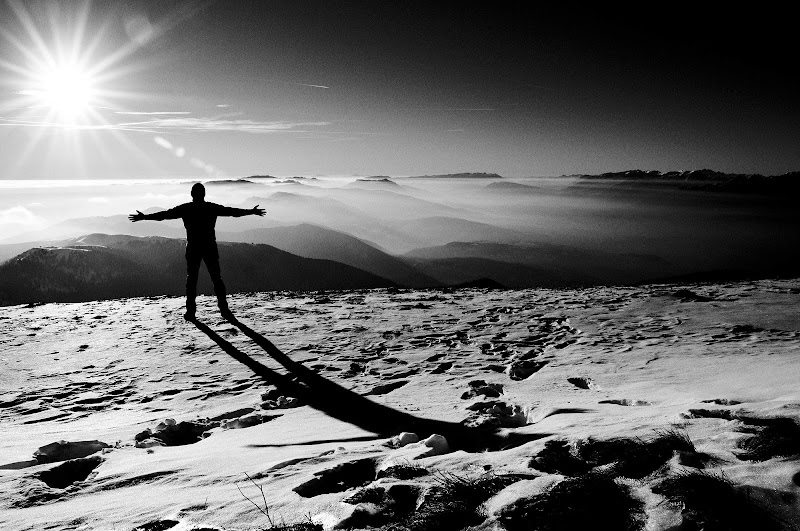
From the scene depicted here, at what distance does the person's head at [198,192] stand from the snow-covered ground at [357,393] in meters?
2.98

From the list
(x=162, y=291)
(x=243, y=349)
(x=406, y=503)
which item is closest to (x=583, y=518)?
(x=406, y=503)

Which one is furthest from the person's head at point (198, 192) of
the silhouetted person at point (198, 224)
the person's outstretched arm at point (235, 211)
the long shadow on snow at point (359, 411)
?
the long shadow on snow at point (359, 411)

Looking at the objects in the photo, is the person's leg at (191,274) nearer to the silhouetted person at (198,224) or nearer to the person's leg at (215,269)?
the silhouetted person at (198,224)

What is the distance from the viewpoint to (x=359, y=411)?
16.4ft

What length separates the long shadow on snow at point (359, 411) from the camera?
3.72m

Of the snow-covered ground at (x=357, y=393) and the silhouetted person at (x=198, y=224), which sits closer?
A: the snow-covered ground at (x=357, y=393)

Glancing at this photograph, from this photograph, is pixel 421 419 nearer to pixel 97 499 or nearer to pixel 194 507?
pixel 194 507

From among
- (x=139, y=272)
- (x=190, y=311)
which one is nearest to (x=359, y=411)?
(x=190, y=311)

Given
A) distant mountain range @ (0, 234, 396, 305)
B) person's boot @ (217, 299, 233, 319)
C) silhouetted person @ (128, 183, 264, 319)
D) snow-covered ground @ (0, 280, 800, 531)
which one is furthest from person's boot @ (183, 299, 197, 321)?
distant mountain range @ (0, 234, 396, 305)

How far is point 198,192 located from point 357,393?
686 centimetres

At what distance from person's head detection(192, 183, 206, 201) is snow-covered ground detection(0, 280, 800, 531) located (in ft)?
9.78

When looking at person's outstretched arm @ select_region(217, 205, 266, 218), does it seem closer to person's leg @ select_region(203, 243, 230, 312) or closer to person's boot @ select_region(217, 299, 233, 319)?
person's leg @ select_region(203, 243, 230, 312)

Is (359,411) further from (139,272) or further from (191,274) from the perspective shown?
(139,272)

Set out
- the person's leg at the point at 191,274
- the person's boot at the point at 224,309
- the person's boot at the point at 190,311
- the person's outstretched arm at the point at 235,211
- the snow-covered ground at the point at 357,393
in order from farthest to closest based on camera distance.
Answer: the person's boot at the point at 224,309, the person's boot at the point at 190,311, the person's leg at the point at 191,274, the person's outstretched arm at the point at 235,211, the snow-covered ground at the point at 357,393
